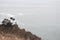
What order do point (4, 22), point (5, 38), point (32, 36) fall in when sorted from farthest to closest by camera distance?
point (32, 36)
point (4, 22)
point (5, 38)

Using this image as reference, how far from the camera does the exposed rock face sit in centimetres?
3230

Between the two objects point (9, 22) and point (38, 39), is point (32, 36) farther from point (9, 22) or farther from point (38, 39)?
point (9, 22)

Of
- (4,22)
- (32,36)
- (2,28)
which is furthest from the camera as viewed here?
(32,36)

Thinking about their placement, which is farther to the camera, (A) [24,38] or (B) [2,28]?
(A) [24,38]

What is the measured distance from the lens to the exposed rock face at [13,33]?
3230 cm

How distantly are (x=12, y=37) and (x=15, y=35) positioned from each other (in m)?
1.11

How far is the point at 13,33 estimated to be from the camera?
3466cm

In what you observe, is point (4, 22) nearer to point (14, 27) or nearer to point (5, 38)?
point (14, 27)

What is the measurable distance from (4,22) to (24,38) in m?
3.83

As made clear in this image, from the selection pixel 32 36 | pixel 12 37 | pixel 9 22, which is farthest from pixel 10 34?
pixel 32 36

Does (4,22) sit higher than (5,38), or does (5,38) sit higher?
(4,22)

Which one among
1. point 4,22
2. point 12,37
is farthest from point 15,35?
point 4,22

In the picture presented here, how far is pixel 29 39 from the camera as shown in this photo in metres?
39.0

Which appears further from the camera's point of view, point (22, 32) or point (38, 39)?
point (38, 39)
